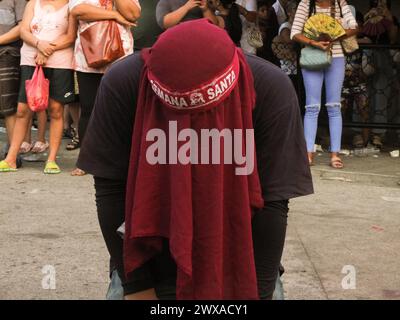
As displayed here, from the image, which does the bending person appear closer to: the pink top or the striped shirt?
the pink top

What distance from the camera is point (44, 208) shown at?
6.60m

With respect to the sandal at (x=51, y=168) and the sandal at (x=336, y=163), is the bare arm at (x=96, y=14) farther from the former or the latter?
the sandal at (x=336, y=163)

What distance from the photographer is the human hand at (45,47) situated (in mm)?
7512

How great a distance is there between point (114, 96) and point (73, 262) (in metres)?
2.78

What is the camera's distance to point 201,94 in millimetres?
2387

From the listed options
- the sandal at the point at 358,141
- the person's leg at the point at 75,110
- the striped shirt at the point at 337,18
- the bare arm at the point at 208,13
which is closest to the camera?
the bare arm at the point at 208,13

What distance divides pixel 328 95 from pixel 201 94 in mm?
6026

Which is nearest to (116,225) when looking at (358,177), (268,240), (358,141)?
(268,240)

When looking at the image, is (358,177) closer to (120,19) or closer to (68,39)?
(120,19)

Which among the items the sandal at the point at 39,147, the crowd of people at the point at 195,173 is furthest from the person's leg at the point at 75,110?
the crowd of people at the point at 195,173

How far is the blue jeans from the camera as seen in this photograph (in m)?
8.20

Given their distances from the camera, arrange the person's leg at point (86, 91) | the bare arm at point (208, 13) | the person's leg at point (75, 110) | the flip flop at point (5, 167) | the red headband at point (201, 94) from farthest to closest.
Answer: the person's leg at point (75, 110)
the flip flop at point (5, 167)
the bare arm at point (208, 13)
the person's leg at point (86, 91)
the red headband at point (201, 94)

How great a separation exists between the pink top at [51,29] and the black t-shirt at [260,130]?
5.05 m
